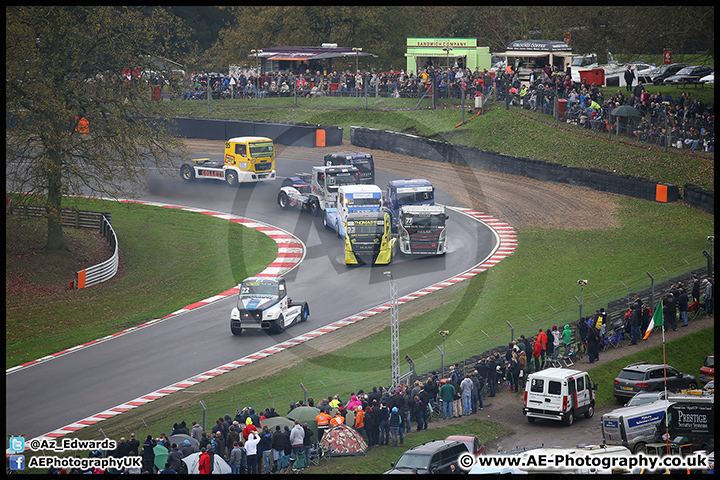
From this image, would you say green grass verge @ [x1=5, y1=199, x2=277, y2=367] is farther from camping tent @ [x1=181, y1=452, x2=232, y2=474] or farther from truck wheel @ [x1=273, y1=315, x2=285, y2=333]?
camping tent @ [x1=181, y1=452, x2=232, y2=474]

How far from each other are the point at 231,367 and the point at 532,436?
9.91 meters

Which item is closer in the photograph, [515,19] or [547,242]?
[547,242]

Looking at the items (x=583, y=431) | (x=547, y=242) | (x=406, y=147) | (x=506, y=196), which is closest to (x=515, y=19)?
(x=406, y=147)

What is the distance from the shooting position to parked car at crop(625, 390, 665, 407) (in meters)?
21.0

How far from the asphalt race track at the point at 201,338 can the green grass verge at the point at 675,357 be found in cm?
903

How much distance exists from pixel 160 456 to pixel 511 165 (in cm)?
3312

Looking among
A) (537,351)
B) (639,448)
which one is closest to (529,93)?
(537,351)

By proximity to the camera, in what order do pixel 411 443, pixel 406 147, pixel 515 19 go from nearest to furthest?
pixel 411 443, pixel 406 147, pixel 515 19

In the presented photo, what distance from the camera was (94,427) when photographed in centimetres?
2195

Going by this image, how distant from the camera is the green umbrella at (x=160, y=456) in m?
17.5

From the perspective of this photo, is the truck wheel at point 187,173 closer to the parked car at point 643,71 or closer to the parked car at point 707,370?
the parked car at point 707,370

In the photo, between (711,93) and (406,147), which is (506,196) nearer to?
Result: (406,147)

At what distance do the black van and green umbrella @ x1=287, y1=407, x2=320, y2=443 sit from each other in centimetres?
305

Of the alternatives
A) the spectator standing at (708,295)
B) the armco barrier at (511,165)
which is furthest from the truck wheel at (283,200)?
the spectator standing at (708,295)
